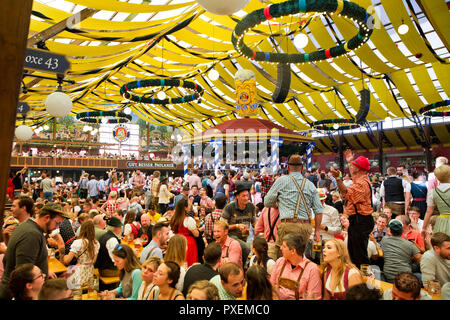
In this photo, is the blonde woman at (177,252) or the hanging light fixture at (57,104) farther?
the hanging light fixture at (57,104)

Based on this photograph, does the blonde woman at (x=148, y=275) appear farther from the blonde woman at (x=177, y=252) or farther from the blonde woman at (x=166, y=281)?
the blonde woman at (x=177, y=252)

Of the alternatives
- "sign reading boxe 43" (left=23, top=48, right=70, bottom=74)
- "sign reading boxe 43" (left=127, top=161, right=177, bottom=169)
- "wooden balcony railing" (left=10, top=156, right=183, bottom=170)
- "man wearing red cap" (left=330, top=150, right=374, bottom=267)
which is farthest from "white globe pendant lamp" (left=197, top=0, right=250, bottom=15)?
"sign reading boxe 43" (left=127, top=161, right=177, bottom=169)

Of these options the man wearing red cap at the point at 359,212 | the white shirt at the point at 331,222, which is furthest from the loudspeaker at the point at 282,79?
the man wearing red cap at the point at 359,212

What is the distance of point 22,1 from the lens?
0.77 metres

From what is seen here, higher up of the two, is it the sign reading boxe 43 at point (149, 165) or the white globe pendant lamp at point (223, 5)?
the sign reading boxe 43 at point (149, 165)

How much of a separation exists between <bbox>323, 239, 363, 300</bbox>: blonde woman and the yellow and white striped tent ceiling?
180 inches

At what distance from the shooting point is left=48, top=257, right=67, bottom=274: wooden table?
2.79 meters

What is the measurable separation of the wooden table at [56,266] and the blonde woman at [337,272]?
93.8 inches

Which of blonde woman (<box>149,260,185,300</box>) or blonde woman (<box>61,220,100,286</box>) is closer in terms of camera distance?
blonde woman (<box>149,260,185,300</box>)

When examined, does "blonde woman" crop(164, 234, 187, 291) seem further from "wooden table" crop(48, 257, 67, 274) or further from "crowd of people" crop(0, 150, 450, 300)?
"wooden table" crop(48, 257, 67, 274)

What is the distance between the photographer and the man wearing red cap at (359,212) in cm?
257

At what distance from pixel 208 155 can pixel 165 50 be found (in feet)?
33.2
